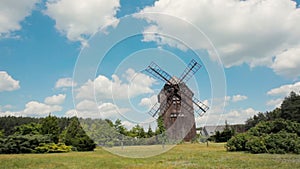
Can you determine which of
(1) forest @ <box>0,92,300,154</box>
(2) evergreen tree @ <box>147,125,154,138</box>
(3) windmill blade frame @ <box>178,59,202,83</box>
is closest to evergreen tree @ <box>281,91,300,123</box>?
(1) forest @ <box>0,92,300,154</box>

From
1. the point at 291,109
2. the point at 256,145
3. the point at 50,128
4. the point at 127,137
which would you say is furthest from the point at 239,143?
the point at 291,109

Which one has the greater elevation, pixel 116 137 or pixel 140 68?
pixel 140 68

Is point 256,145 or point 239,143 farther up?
point 239,143

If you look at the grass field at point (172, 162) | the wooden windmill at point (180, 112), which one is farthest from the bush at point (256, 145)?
the wooden windmill at point (180, 112)

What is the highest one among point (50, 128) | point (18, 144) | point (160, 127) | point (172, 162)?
point (50, 128)

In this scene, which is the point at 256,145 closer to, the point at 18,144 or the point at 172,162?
the point at 172,162

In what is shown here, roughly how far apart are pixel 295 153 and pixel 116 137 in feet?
48.4

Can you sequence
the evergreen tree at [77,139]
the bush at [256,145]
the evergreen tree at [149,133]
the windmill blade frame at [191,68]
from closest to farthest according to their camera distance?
the evergreen tree at [149,133], the windmill blade frame at [191,68], the bush at [256,145], the evergreen tree at [77,139]

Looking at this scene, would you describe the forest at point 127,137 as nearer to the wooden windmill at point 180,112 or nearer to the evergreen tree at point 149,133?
the evergreen tree at point 149,133

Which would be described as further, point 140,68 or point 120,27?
point 140,68

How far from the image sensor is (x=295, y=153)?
19.7 meters

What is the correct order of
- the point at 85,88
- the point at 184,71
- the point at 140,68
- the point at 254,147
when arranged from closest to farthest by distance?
1. the point at 85,88
2. the point at 140,68
3. the point at 184,71
4. the point at 254,147

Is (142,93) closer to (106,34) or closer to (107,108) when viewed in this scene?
(107,108)

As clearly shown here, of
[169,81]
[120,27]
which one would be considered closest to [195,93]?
[169,81]
